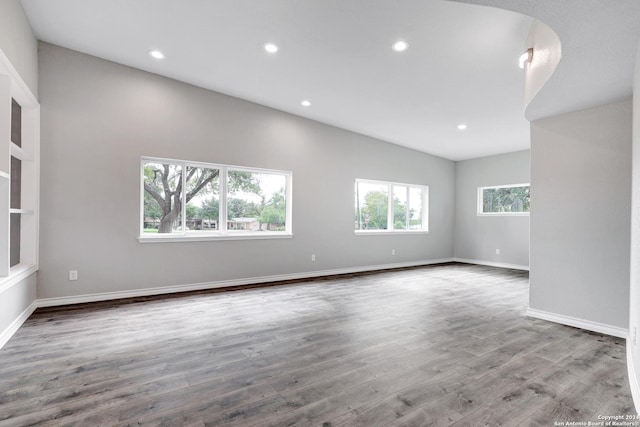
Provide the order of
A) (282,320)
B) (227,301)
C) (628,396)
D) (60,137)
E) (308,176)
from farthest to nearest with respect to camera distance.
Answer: (308,176), (227,301), (60,137), (282,320), (628,396)

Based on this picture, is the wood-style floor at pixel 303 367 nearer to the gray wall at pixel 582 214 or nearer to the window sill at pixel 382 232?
the gray wall at pixel 582 214

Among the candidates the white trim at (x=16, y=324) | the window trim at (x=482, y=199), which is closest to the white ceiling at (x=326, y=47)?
the window trim at (x=482, y=199)

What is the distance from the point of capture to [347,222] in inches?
245

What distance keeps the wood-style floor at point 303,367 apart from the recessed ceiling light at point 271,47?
297cm

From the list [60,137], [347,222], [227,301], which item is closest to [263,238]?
[227,301]

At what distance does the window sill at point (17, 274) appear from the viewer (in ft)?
8.68

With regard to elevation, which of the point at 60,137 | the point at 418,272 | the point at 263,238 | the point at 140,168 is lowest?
the point at 418,272

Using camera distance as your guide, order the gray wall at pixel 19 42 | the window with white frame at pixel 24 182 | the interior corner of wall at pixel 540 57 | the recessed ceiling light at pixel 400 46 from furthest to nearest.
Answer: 1. the window with white frame at pixel 24 182
2. the recessed ceiling light at pixel 400 46
3. the gray wall at pixel 19 42
4. the interior corner of wall at pixel 540 57

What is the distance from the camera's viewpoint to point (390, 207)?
7.14 metres

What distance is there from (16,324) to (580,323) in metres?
5.49

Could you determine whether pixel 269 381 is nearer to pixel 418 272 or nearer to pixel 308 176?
pixel 308 176

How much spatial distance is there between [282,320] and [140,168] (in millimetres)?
2840

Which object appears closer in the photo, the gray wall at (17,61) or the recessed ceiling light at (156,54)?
the gray wall at (17,61)

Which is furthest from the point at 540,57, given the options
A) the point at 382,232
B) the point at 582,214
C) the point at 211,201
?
the point at 382,232
